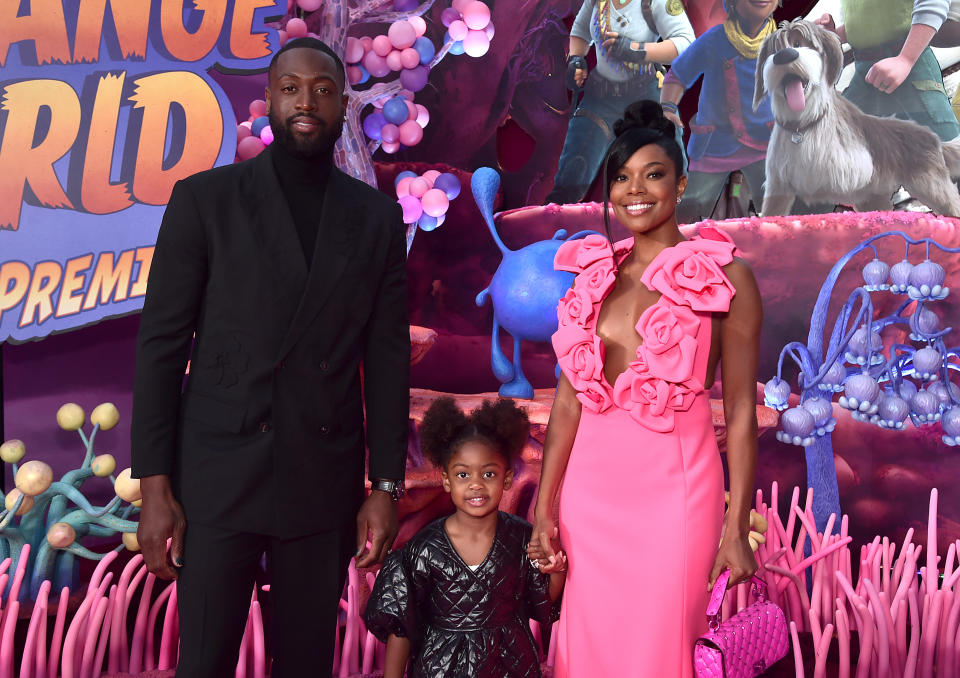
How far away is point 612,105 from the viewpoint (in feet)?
11.4

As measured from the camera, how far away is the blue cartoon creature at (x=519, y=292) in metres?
3.08

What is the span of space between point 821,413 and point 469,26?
6.98 ft

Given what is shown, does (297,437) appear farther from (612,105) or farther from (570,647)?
(612,105)

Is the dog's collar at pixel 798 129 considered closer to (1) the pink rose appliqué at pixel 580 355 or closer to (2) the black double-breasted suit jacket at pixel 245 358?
(1) the pink rose appliqué at pixel 580 355

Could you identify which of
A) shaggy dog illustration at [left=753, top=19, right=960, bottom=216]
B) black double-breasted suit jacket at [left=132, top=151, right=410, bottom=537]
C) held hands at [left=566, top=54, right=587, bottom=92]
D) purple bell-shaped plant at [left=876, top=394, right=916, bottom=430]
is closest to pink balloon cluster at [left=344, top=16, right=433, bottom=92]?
held hands at [left=566, top=54, right=587, bottom=92]

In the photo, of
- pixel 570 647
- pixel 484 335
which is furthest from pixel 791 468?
pixel 570 647

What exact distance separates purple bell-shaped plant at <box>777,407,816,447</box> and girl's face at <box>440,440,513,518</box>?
1.83 metres

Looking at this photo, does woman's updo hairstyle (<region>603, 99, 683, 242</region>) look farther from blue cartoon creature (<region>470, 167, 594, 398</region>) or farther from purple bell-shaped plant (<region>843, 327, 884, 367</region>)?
purple bell-shaped plant (<region>843, 327, 884, 367</region>)

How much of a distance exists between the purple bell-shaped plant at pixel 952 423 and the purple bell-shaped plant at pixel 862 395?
350 mm

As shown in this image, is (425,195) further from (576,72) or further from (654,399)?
(654,399)

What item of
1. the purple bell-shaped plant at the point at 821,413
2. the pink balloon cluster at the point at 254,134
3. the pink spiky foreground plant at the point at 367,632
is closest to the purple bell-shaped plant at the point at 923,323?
the purple bell-shaped plant at the point at 821,413

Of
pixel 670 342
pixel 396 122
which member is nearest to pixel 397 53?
pixel 396 122

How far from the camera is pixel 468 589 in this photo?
1786 mm

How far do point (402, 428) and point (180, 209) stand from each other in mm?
597
